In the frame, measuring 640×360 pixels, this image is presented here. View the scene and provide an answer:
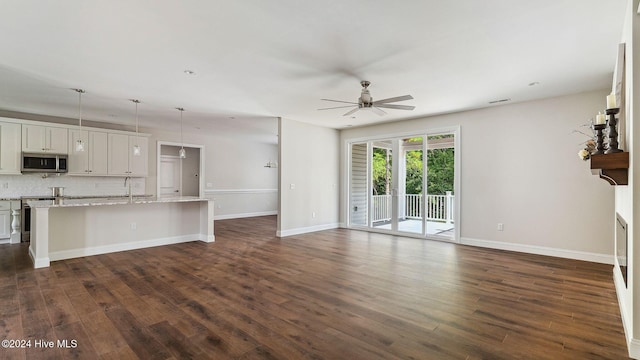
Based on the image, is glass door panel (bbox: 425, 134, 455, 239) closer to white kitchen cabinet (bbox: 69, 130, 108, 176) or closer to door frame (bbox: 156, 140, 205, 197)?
door frame (bbox: 156, 140, 205, 197)

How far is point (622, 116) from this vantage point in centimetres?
267

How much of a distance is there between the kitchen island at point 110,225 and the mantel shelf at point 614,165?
5.75 metres

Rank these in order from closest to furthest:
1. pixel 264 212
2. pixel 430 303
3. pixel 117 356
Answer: pixel 117 356 < pixel 430 303 < pixel 264 212

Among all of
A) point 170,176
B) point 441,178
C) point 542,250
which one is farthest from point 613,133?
point 170,176

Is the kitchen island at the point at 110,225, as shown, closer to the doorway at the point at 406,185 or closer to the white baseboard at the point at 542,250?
the doorway at the point at 406,185

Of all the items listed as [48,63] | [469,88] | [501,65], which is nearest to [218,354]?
[48,63]

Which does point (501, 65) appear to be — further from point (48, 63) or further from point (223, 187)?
point (223, 187)

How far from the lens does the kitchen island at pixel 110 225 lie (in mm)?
4406

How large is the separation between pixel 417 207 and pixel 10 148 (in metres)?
8.64

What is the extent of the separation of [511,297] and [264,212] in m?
8.68

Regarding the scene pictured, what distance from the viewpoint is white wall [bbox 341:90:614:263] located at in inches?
180

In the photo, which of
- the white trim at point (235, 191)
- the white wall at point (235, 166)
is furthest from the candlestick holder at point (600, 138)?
the white trim at point (235, 191)

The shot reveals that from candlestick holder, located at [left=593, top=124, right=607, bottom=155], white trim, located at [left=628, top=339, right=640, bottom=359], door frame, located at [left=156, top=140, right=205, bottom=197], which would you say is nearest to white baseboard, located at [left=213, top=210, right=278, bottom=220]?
door frame, located at [left=156, top=140, right=205, bottom=197]

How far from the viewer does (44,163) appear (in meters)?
6.06
